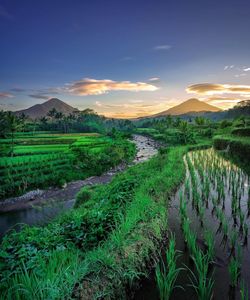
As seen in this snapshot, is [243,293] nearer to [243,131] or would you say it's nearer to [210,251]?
[210,251]

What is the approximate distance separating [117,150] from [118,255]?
73.9 ft

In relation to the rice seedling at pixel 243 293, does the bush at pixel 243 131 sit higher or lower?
higher

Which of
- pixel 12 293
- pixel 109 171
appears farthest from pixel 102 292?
pixel 109 171

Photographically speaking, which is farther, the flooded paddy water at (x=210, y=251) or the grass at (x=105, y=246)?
the flooded paddy water at (x=210, y=251)

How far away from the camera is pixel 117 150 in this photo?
26328 millimetres

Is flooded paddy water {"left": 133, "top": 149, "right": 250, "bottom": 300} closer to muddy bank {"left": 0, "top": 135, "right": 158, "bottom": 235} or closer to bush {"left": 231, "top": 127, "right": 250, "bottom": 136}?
muddy bank {"left": 0, "top": 135, "right": 158, "bottom": 235}

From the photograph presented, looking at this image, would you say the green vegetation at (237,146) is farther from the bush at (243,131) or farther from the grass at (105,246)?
the grass at (105,246)

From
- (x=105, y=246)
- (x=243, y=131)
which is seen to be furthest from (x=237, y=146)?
(x=105, y=246)

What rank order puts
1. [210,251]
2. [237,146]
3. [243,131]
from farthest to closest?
[243,131]
[237,146]
[210,251]

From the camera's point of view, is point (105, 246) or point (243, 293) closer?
point (243, 293)

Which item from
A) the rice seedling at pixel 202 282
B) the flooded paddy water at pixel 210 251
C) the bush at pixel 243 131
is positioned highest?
the bush at pixel 243 131

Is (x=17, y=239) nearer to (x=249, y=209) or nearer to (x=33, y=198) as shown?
(x=249, y=209)

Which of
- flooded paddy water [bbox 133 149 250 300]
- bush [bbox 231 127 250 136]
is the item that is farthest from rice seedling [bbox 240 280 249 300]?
bush [bbox 231 127 250 136]

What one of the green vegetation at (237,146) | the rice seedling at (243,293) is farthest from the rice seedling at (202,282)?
the green vegetation at (237,146)
